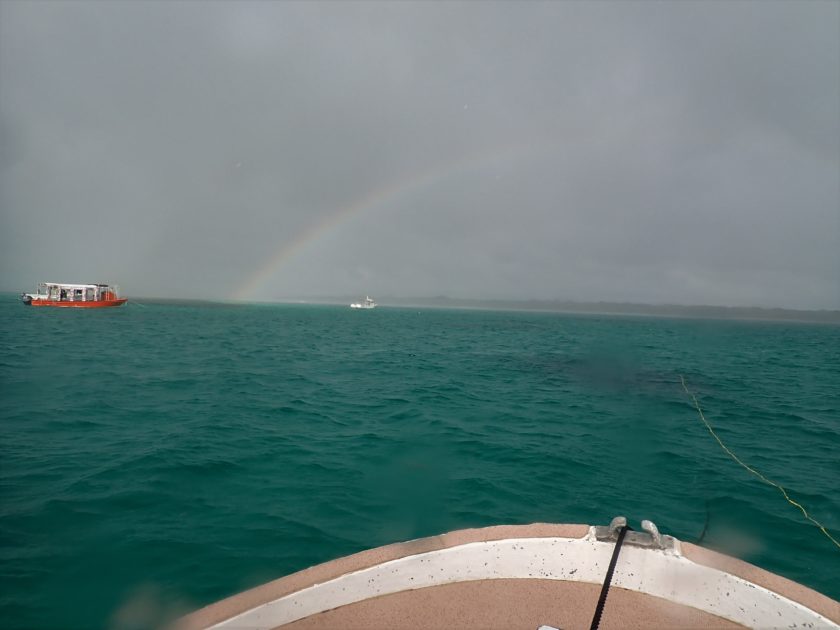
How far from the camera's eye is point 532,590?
4.18 metres

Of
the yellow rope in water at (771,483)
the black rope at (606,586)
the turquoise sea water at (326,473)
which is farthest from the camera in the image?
the yellow rope in water at (771,483)

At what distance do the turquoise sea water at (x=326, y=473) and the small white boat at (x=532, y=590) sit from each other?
2.53m

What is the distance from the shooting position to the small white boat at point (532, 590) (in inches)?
147

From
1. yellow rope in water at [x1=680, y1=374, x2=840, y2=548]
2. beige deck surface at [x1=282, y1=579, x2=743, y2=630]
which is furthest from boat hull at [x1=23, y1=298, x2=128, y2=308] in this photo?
beige deck surface at [x1=282, y1=579, x2=743, y2=630]

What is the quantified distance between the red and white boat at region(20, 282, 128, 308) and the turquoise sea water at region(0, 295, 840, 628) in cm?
6888

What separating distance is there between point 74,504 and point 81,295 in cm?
9127

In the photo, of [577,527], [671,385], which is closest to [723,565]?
[577,527]

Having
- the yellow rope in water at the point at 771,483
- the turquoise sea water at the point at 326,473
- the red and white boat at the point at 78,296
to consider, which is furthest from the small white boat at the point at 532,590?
the red and white boat at the point at 78,296

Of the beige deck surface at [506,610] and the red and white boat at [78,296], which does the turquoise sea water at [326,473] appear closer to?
the beige deck surface at [506,610]

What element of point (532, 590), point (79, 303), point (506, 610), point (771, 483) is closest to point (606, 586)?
point (532, 590)

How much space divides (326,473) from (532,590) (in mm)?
6342

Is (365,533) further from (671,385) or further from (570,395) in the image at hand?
(671,385)

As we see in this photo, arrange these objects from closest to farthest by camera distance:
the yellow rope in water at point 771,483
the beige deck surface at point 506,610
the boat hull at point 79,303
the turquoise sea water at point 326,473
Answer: the beige deck surface at point 506,610
the turquoise sea water at point 326,473
the yellow rope in water at point 771,483
the boat hull at point 79,303

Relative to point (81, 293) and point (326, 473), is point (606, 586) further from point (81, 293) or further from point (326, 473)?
point (81, 293)
